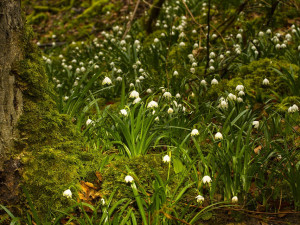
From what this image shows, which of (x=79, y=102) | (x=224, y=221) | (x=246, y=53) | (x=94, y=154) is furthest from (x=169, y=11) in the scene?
(x=224, y=221)

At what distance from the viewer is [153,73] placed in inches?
186

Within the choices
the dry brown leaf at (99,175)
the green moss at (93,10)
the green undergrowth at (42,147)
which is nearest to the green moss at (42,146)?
the green undergrowth at (42,147)

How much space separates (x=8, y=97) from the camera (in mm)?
2293

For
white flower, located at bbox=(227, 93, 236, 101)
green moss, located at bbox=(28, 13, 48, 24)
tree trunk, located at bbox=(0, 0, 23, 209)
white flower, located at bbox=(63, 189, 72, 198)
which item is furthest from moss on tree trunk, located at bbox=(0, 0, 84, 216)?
green moss, located at bbox=(28, 13, 48, 24)

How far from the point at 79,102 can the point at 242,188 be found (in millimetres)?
1642

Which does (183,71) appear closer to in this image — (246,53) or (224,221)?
(246,53)

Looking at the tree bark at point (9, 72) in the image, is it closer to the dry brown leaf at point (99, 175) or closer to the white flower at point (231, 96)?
the dry brown leaf at point (99, 175)

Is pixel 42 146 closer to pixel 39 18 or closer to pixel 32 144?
pixel 32 144

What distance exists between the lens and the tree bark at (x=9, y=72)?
7.41 feet

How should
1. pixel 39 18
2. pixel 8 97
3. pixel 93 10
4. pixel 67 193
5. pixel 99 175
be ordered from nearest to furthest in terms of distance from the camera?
1. pixel 67 193
2. pixel 8 97
3. pixel 99 175
4. pixel 93 10
5. pixel 39 18

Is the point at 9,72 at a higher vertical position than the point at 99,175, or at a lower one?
higher

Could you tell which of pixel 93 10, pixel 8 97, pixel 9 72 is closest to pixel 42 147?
pixel 8 97

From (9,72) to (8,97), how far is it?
0.17 metres

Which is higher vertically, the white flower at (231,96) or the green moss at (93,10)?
the white flower at (231,96)
